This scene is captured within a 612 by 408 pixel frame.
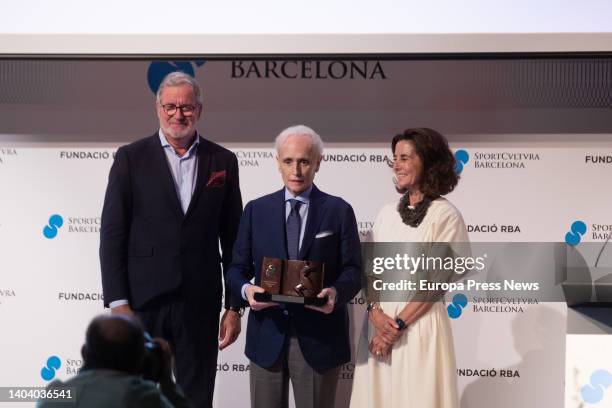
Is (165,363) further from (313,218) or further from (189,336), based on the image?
(313,218)

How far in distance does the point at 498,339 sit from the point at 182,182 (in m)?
1.26

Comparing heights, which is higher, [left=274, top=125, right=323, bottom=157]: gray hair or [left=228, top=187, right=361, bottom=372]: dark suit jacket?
[left=274, top=125, right=323, bottom=157]: gray hair

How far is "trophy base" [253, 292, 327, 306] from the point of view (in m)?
2.50

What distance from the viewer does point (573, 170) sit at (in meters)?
2.79

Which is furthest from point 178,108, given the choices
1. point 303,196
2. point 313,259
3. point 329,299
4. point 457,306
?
point 457,306

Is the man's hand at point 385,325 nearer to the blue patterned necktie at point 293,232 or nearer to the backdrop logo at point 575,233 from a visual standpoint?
the blue patterned necktie at point 293,232

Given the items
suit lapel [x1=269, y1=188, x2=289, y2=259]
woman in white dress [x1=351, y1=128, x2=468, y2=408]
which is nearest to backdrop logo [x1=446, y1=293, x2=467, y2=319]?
woman in white dress [x1=351, y1=128, x2=468, y2=408]

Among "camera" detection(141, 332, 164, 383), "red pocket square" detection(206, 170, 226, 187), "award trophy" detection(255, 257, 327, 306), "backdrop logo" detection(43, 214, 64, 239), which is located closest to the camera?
"camera" detection(141, 332, 164, 383)

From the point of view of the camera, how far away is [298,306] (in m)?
2.64

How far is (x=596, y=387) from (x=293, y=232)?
1.23 metres

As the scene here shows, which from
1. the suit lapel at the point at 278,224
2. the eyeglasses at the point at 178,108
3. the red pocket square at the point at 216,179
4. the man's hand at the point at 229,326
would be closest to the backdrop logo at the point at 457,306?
the suit lapel at the point at 278,224

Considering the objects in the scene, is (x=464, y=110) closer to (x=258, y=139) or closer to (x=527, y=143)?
(x=527, y=143)

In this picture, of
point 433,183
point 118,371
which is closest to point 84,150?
point 118,371

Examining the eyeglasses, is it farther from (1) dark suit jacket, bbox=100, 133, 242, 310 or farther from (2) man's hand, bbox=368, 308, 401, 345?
(2) man's hand, bbox=368, 308, 401, 345
